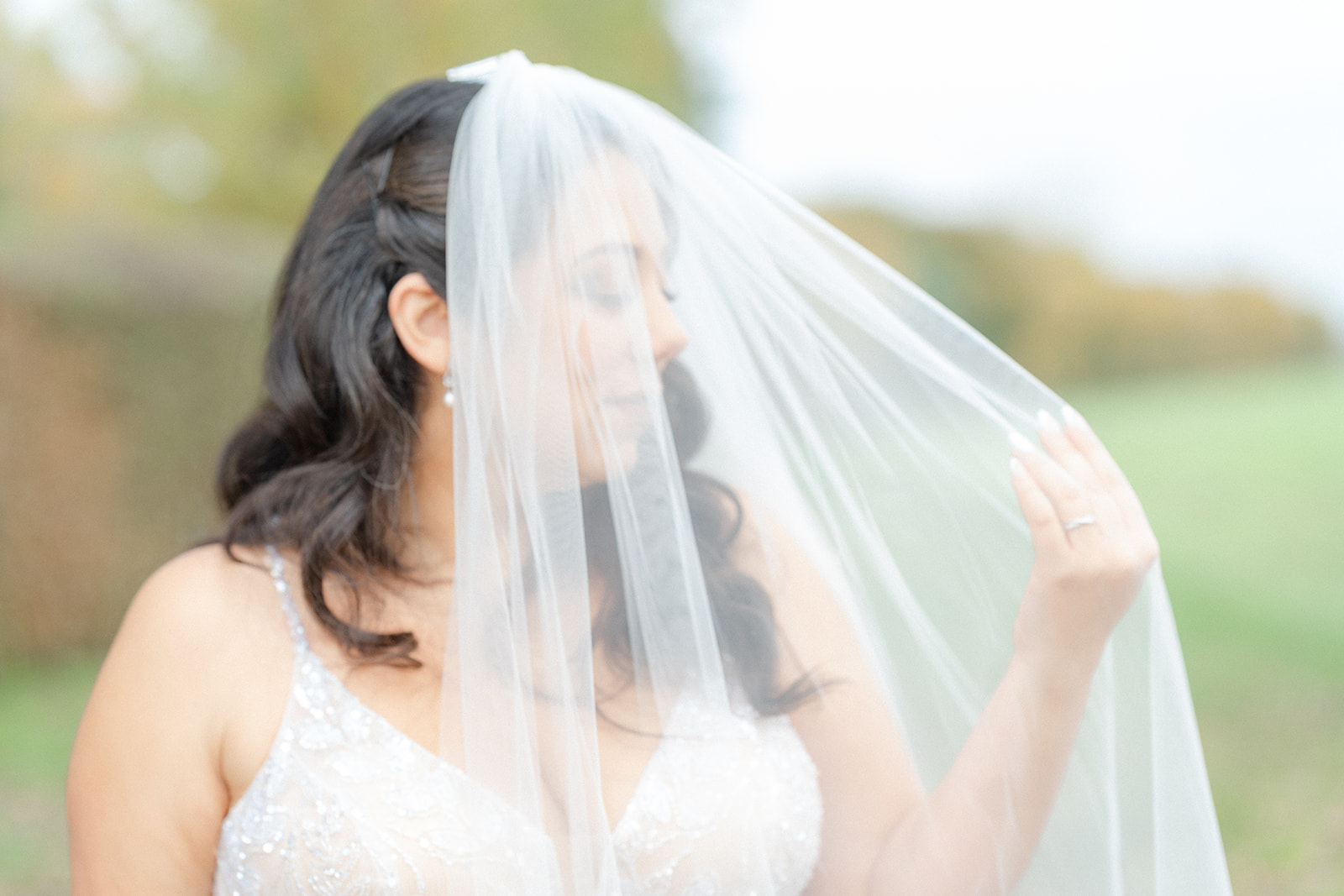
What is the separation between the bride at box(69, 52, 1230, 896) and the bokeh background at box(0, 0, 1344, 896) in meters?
2.97

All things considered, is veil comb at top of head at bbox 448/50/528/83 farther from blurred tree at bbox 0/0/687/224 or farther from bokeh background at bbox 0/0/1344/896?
blurred tree at bbox 0/0/687/224

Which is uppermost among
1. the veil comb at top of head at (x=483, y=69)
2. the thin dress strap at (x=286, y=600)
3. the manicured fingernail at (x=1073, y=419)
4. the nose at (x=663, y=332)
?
the veil comb at top of head at (x=483, y=69)

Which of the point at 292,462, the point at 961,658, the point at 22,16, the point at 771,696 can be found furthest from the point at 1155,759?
the point at 22,16

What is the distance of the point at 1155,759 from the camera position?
4.26ft

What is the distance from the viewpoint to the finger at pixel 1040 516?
1.20 meters

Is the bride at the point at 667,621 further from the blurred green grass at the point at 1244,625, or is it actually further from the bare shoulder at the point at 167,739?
the blurred green grass at the point at 1244,625

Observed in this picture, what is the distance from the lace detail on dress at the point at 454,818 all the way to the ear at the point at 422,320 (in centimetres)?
41

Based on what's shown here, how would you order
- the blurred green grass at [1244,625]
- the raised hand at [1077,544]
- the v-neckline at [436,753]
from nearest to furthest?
1. the raised hand at [1077,544]
2. the v-neckline at [436,753]
3. the blurred green grass at [1244,625]

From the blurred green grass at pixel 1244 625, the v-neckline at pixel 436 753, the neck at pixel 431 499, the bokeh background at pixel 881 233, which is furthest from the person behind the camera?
the bokeh background at pixel 881 233

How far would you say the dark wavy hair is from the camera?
1387 millimetres

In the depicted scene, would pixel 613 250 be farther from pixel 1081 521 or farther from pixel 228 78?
pixel 228 78

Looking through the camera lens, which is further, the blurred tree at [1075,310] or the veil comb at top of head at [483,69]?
the blurred tree at [1075,310]

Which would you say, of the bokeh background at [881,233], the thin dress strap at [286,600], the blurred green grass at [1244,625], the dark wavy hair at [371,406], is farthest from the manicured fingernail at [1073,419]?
the bokeh background at [881,233]

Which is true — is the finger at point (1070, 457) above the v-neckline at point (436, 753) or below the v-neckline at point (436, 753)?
above
